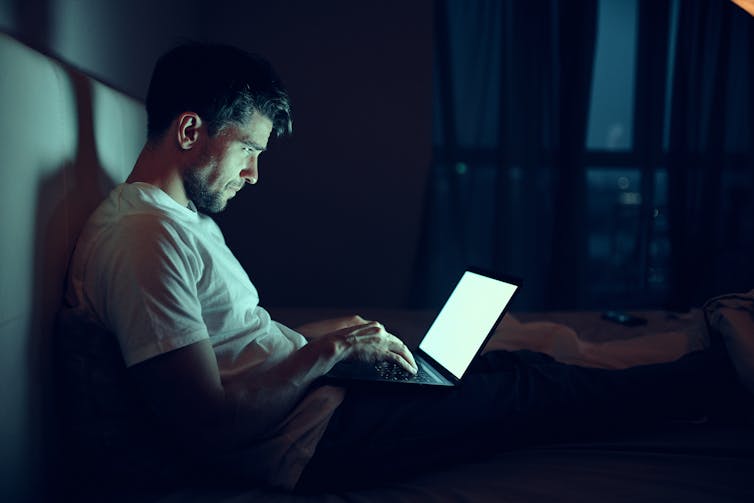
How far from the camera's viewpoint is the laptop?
3.76 feet

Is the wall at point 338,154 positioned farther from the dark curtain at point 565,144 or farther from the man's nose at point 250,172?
the man's nose at point 250,172

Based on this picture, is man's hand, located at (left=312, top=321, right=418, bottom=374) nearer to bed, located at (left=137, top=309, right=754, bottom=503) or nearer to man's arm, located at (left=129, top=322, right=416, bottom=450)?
man's arm, located at (left=129, top=322, right=416, bottom=450)

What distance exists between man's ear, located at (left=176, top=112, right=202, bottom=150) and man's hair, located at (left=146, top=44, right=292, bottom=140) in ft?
0.05

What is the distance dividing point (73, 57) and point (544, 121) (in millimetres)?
2302

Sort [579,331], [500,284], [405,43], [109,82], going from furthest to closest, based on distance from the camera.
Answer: [405,43], [579,331], [109,82], [500,284]

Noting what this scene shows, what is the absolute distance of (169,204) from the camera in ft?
3.67

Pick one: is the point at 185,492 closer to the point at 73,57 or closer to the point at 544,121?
the point at 73,57

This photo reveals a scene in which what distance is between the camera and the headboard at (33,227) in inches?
31.4

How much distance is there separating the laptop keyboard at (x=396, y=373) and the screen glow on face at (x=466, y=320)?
7 centimetres

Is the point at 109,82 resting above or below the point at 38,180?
above

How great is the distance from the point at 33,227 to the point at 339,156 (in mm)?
2199

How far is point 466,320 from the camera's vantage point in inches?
53.2

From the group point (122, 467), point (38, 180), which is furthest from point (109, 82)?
point (122, 467)

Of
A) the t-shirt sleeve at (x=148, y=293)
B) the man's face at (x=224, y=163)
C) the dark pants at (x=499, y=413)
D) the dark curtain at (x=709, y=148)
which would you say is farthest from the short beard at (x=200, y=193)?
the dark curtain at (x=709, y=148)
